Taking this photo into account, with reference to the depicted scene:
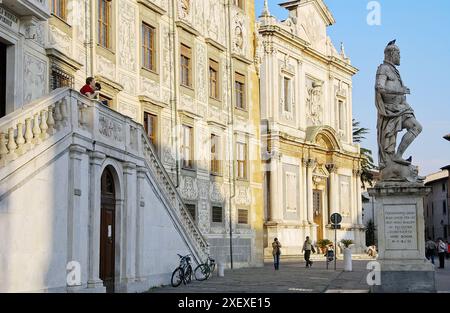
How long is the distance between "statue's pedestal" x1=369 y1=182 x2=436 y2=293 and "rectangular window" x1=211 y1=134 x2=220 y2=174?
18699 mm

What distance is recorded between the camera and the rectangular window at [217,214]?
120 feet

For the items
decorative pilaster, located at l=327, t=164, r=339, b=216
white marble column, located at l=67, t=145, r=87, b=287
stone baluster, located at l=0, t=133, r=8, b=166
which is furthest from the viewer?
decorative pilaster, located at l=327, t=164, r=339, b=216

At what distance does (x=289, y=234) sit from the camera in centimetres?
5225

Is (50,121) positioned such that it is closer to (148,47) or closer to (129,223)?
(129,223)

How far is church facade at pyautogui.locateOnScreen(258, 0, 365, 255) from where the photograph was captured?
52.2m

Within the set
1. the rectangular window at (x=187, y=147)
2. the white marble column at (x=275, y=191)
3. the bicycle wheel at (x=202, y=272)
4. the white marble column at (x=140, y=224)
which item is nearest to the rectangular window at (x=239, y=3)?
the rectangular window at (x=187, y=147)

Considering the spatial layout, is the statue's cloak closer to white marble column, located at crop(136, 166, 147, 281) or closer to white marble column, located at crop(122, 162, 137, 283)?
white marble column, located at crop(122, 162, 137, 283)

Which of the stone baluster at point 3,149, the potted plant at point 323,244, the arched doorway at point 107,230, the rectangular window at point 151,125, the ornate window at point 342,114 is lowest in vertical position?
the potted plant at point 323,244

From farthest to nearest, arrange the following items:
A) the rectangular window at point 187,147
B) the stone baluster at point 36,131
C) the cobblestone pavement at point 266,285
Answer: the rectangular window at point 187,147
the cobblestone pavement at point 266,285
the stone baluster at point 36,131

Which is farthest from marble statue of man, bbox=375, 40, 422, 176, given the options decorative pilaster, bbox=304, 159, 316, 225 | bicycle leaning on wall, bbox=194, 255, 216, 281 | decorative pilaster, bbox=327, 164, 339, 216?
decorative pilaster, bbox=327, 164, 339, 216

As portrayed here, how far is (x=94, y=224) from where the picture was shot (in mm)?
18109

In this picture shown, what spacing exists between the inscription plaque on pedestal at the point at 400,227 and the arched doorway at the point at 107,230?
23.5 feet

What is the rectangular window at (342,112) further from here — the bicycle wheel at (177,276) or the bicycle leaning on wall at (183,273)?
the bicycle wheel at (177,276)
